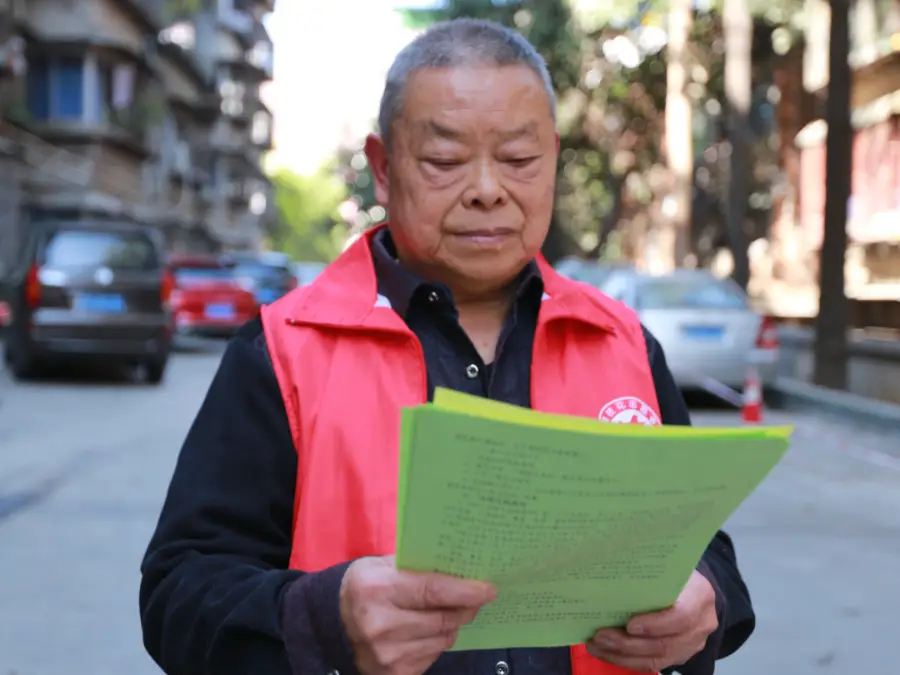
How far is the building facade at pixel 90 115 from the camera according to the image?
3275 centimetres

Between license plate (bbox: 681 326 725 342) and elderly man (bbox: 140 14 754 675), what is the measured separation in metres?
13.1

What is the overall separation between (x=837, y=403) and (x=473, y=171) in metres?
12.4

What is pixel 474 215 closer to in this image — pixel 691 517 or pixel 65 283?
pixel 691 517

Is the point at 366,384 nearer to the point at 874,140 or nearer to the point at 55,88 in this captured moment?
the point at 874,140

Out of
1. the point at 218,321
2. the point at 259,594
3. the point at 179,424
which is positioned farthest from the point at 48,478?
the point at 218,321

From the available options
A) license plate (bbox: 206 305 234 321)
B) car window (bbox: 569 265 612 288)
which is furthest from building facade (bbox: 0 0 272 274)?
car window (bbox: 569 265 612 288)

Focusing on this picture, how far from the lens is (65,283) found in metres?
15.5

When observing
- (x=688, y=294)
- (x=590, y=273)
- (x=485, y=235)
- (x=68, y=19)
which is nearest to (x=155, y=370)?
(x=688, y=294)

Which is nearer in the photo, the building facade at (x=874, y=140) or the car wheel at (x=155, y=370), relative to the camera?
the car wheel at (x=155, y=370)

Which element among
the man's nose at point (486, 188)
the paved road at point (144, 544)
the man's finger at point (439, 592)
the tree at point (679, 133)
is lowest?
the paved road at point (144, 544)

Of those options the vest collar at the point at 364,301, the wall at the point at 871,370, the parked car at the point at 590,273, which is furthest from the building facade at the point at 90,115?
the vest collar at the point at 364,301

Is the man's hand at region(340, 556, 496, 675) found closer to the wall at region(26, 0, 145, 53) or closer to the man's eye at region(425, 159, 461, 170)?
the man's eye at region(425, 159, 461, 170)

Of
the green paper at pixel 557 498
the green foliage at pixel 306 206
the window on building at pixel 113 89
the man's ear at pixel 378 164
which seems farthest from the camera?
the green foliage at pixel 306 206

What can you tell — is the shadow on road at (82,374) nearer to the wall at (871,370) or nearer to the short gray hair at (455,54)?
the wall at (871,370)
